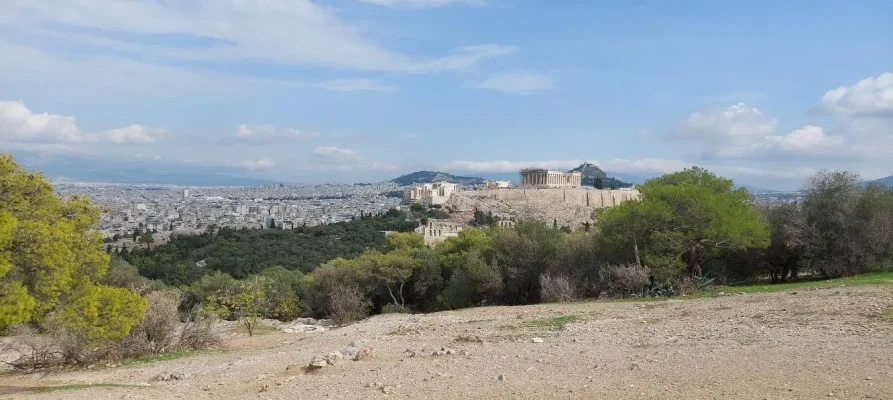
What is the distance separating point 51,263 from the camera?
1056 cm

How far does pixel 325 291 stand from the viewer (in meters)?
32.1

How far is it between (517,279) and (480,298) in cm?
188

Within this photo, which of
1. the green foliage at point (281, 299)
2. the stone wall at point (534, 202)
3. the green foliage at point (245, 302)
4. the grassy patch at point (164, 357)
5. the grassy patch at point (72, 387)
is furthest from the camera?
the stone wall at point (534, 202)

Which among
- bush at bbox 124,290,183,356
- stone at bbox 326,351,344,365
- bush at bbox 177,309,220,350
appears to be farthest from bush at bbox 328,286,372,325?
stone at bbox 326,351,344,365

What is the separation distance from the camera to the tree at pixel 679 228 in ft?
73.2

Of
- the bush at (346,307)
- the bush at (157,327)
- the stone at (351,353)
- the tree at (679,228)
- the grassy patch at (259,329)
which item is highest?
the tree at (679,228)

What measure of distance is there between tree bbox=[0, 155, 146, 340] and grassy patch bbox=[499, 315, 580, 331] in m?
8.42

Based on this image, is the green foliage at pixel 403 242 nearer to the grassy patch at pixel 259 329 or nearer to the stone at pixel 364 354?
the grassy patch at pixel 259 329

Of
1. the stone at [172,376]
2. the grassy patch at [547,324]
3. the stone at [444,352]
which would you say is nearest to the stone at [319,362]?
the stone at [444,352]

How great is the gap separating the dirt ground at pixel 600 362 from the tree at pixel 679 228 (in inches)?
217

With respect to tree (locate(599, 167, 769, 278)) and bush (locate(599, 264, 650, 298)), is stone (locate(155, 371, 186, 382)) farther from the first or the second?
tree (locate(599, 167, 769, 278))

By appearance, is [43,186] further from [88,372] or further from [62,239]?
[88,372]

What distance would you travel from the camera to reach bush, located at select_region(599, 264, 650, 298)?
21.1 metres

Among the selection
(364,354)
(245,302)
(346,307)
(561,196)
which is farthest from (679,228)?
(561,196)
